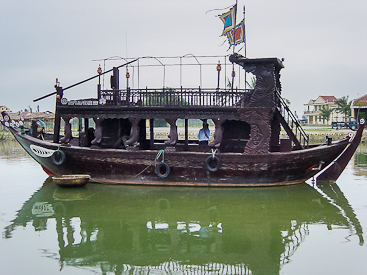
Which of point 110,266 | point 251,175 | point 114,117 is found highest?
point 114,117

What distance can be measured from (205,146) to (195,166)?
1.32m

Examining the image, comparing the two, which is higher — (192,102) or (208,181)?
(192,102)

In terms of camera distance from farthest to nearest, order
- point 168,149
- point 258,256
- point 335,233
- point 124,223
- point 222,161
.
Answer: point 168,149
point 222,161
point 124,223
point 335,233
point 258,256

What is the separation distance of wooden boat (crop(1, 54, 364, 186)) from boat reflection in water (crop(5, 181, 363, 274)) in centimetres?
37

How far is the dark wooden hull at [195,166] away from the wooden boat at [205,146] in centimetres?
2

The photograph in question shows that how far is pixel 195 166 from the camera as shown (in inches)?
360

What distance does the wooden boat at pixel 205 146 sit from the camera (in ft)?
29.4

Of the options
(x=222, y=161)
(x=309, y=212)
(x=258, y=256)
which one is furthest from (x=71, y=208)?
(x=309, y=212)

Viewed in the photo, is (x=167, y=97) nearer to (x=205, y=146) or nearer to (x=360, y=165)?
(x=205, y=146)

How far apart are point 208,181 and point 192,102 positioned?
2066 mm

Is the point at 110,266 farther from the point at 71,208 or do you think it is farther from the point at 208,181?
the point at 208,181

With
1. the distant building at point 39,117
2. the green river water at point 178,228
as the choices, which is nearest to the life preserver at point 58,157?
the green river water at point 178,228

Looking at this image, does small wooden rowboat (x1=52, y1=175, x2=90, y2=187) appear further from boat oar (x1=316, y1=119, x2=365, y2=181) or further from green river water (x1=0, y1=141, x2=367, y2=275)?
boat oar (x1=316, y1=119, x2=365, y2=181)

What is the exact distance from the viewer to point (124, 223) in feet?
22.3
